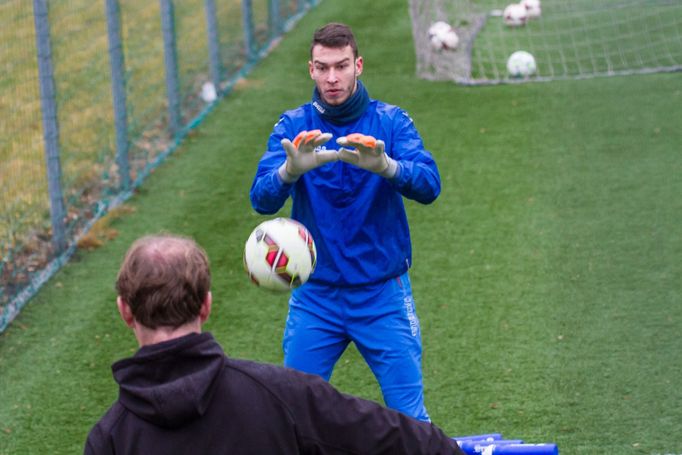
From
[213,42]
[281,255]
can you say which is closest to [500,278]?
[281,255]

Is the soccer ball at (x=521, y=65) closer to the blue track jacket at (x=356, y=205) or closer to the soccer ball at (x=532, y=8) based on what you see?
the soccer ball at (x=532, y=8)

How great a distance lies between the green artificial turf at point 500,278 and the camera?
21.0 ft

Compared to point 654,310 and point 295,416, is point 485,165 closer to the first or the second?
point 654,310

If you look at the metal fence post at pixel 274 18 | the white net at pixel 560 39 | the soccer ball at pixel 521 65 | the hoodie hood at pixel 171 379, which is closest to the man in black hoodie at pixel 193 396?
the hoodie hood at pixel 171 379

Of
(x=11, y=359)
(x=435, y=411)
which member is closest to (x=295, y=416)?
(x=435, y=411)

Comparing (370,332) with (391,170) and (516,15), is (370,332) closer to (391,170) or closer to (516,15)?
(391,170)

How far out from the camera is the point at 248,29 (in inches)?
589

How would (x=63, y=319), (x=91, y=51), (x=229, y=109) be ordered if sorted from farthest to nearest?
(x=229, y=109)
(x=91, y=51)
(x=63, y=319)

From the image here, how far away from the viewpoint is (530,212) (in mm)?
9398

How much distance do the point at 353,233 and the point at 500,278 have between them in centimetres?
355

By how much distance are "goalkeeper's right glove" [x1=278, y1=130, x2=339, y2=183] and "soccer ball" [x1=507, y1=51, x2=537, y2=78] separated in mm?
9495

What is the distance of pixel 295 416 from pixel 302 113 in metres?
2.36

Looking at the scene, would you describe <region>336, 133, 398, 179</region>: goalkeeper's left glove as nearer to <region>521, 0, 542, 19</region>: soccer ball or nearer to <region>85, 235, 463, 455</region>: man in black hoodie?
<region>85, 235, 463, 455</region>: man in black hoodie

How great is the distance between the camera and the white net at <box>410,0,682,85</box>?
1398cm
